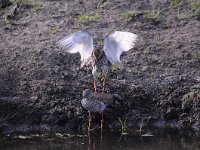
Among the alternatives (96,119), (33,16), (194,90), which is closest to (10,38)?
(33,16)

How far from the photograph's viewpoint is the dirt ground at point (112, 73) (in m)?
6.86

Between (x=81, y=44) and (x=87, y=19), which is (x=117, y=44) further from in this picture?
(x=87, y=19)

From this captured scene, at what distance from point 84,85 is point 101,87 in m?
0.21

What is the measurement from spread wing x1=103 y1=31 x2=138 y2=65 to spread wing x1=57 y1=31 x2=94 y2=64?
0.61 ft

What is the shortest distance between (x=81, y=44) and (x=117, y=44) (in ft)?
1.31

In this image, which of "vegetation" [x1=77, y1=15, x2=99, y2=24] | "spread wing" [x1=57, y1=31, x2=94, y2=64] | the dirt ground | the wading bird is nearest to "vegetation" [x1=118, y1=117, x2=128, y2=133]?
the dirt ground

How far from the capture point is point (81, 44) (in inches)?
257

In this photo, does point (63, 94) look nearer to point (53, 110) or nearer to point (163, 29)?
point (53, 110)

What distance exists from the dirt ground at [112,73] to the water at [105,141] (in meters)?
0.20

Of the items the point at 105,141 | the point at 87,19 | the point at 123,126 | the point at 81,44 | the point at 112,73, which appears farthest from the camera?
the point at 87,19

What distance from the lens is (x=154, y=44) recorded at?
7.95 m

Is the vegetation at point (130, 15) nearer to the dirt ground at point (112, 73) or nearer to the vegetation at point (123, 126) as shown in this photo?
the dirt ground at point (112, 73)

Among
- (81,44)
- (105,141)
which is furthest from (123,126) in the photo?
(81,44)

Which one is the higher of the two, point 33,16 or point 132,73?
point 33,16
